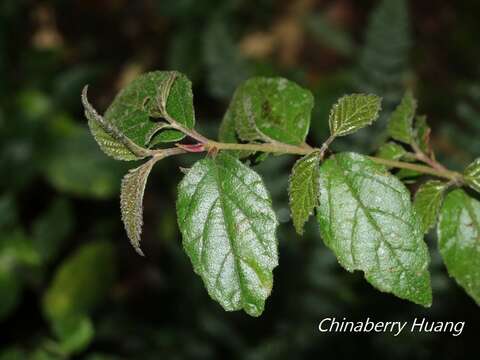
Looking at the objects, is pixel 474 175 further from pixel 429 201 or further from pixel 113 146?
pixel 113 146

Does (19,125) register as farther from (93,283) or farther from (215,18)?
(215,18)

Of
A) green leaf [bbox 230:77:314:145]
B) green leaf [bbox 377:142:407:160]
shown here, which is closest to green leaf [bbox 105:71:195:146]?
green leaf [bbox 230:77:314:145]

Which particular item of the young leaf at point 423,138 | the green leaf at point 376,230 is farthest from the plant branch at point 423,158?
the green leaf at point 376,230

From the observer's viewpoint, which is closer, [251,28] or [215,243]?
[215,243]

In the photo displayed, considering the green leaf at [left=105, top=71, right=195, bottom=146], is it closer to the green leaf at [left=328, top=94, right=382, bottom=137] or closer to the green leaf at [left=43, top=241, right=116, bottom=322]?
the green leaf at [left=328, top=94, right=382, bottom=137]

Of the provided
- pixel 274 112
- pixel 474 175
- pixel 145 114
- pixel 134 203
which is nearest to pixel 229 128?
pixel 274 112

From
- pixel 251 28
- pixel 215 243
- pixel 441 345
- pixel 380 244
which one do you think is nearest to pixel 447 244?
pixel 380 244
